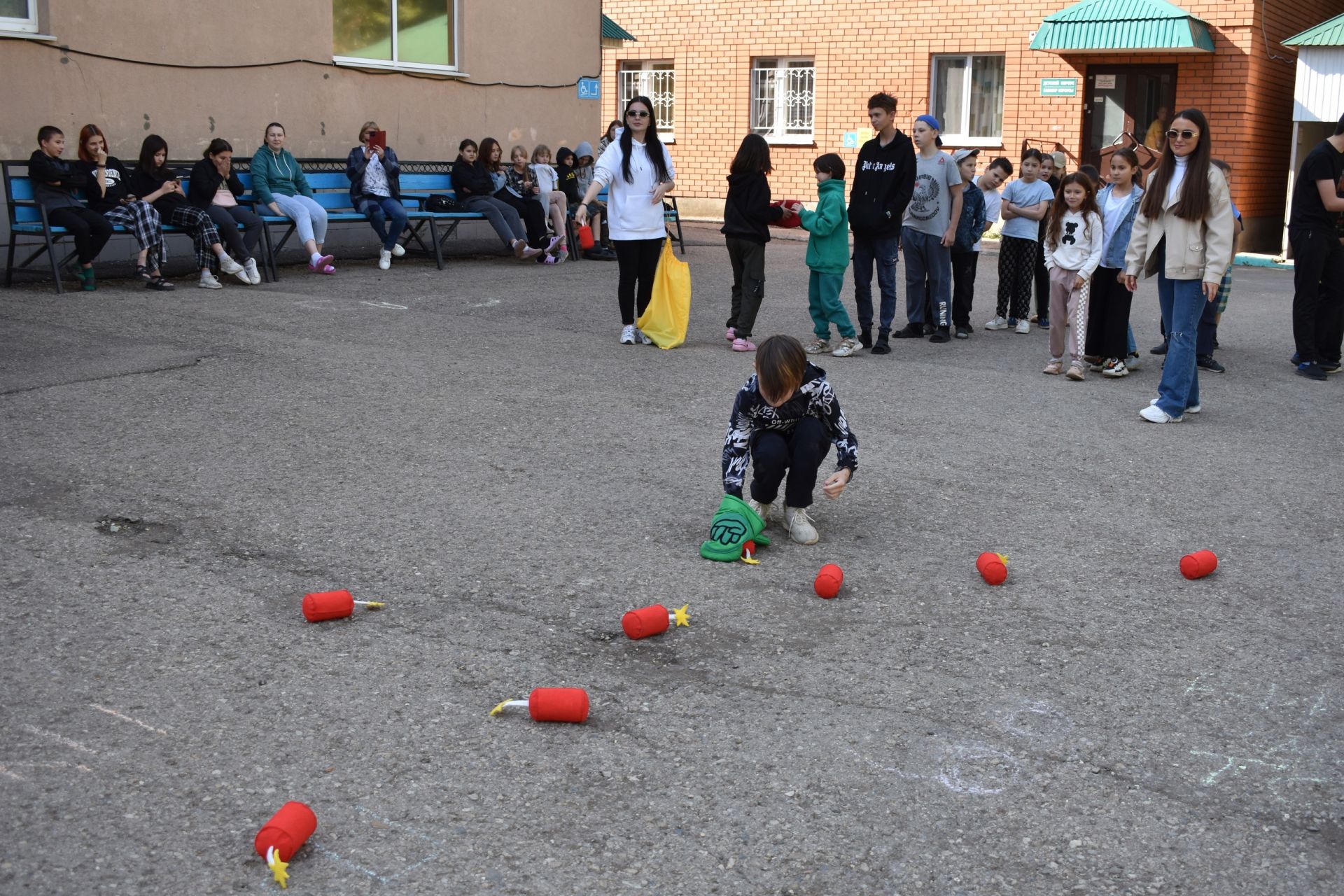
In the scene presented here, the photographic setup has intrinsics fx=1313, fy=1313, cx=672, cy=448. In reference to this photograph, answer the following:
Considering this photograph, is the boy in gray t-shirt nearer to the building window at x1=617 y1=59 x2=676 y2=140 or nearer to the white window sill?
the white window sill

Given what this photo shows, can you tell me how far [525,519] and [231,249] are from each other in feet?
26.8

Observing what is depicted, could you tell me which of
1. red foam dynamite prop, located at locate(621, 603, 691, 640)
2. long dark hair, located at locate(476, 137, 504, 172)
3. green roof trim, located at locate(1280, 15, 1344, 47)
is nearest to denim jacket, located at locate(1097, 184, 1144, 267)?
red foam dynamite prop, located at locate(621, 603, 691, 640)

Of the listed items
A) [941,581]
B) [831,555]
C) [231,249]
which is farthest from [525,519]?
[231,249]

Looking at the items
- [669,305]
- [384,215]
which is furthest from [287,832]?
[384,215]

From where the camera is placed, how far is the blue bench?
1115 cm

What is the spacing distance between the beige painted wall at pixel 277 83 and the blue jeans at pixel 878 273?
7.13 metres

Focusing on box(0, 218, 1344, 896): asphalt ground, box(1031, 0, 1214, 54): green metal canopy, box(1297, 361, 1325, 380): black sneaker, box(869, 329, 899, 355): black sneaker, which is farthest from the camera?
box(1031, 0, 1214, 54): green metal canopy

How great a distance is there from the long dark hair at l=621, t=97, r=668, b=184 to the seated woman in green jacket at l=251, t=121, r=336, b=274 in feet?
15.8

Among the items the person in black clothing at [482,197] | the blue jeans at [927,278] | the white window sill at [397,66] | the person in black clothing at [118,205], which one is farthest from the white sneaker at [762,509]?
the white window sill at [397,66]

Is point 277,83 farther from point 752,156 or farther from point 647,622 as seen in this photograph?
point 647,622

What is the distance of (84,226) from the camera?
11.3 meters

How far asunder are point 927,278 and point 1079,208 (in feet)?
6.40

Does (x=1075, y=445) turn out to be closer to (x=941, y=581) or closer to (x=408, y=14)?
(x=941, y=581)

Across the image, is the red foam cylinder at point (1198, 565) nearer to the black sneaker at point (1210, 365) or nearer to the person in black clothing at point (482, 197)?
the black sneaker at point (1210, 365)
